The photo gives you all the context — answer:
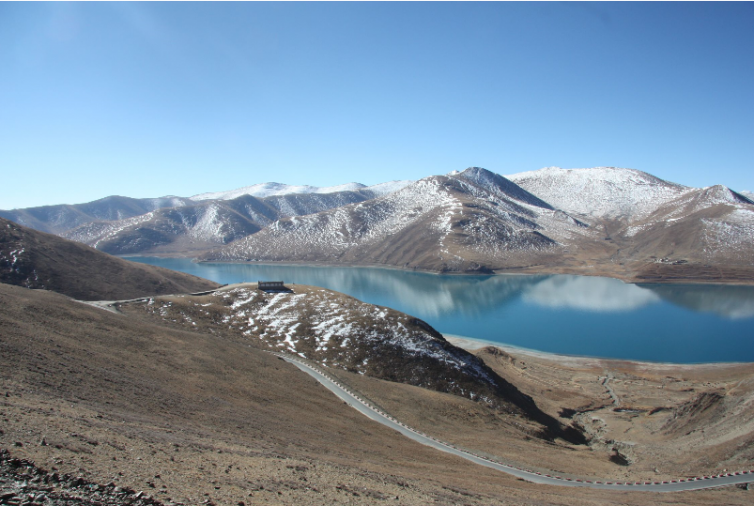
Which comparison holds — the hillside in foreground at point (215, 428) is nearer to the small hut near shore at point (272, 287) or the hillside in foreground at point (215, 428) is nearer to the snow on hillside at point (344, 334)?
the snow on hillside at point (344, 334)

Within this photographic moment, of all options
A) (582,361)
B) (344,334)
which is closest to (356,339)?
(344,334)

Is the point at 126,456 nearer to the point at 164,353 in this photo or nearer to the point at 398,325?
the point at 164,353

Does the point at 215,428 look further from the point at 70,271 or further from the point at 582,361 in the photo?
the point at 70,271

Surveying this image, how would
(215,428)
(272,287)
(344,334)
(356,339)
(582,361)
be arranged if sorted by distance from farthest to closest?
(272,287) < (582,361) < (344,334) < (356,339) < (215,428)

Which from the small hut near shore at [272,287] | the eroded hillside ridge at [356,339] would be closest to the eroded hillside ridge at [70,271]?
the small hut near shore at [272,287]

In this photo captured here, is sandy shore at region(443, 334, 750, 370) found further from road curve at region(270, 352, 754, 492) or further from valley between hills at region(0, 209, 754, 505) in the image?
road curve at region(270, 352, 754, 492)

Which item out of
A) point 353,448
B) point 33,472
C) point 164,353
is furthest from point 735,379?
point 33,472

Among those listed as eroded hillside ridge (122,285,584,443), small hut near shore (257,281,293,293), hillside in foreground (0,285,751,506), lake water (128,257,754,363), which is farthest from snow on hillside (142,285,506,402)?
lake water (128,257,754,363)
